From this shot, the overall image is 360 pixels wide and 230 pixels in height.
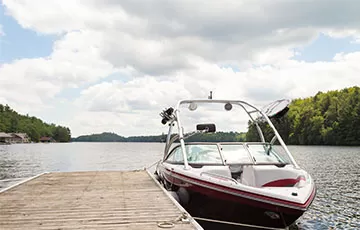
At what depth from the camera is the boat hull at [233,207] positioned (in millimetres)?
6883

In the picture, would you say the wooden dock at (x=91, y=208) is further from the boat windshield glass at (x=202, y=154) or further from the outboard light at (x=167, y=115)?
the outboard light at (x=167, y=115)

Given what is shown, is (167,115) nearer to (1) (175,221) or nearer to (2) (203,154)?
(2) (203,154)

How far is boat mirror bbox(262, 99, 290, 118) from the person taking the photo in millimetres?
10781

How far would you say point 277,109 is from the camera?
1093 cm

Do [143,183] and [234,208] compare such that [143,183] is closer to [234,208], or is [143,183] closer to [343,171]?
[234,208]

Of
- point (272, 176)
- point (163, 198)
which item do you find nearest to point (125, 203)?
point (163, 198)

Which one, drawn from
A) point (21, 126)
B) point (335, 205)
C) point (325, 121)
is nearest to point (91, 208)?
point (335, 205)

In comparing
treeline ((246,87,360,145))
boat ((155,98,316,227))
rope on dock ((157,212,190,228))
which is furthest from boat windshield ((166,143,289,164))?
treeline ((246,87,360,145))

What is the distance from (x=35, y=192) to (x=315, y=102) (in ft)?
300

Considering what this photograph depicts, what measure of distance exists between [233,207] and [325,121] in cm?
8279

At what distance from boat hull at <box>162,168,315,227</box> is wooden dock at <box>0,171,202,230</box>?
2.15ft

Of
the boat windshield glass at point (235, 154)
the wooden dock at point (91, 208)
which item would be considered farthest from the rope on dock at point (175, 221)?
the boat windshield glass at point (235, 154)

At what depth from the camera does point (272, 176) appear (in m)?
8.82

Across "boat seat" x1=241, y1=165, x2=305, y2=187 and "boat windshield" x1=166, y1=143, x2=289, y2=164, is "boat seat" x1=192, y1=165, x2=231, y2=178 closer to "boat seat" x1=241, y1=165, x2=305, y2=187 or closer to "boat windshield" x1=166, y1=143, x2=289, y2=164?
"boat windshield" x1=166, y1=143, x2=289, y2=164
